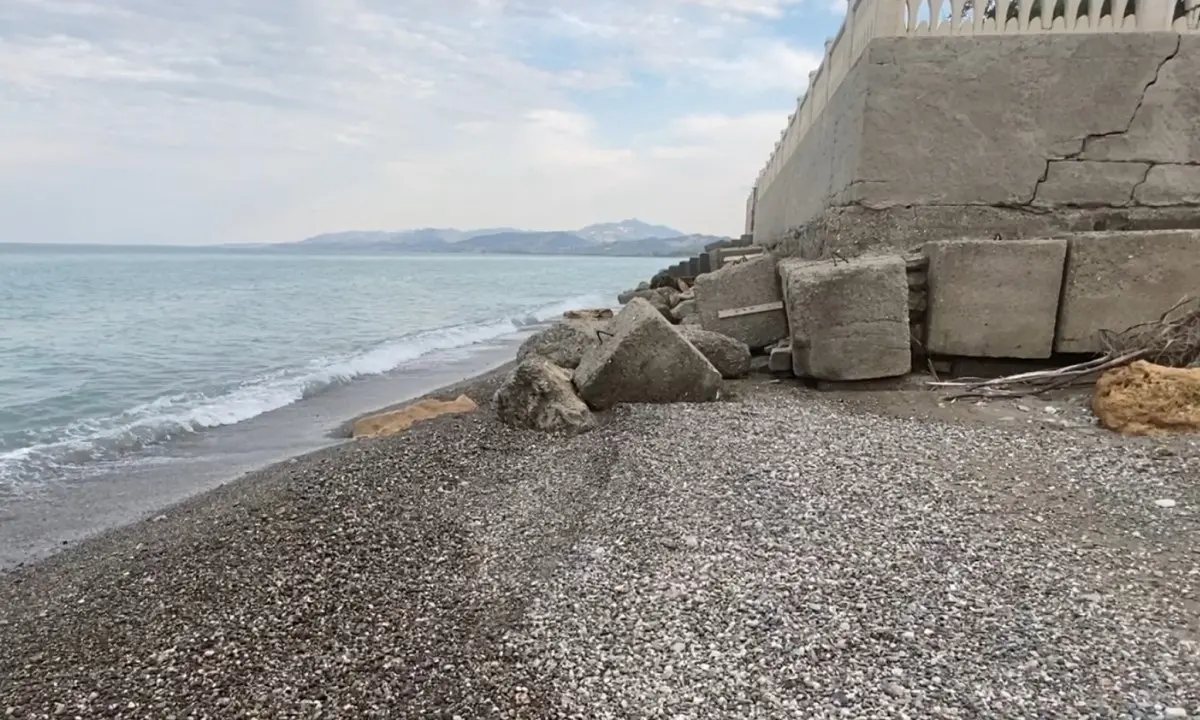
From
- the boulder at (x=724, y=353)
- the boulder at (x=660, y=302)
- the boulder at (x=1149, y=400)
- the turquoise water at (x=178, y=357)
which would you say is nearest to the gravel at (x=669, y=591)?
the boulder at (x=1149, y=400)

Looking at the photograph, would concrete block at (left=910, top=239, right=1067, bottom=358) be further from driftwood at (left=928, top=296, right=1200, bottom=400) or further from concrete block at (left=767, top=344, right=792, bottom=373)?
concrete block at (left=767, top=344, right=792, bottom=373)

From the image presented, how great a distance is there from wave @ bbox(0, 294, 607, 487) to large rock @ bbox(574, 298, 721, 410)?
17.3ft

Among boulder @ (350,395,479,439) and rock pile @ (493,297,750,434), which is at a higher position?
rock pile @ (493,297,750,434)

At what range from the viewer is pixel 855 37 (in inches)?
303

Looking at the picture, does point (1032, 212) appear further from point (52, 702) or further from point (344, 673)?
point (52, 702)

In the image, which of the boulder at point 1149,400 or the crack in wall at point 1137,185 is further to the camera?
the crack in wall at point 1137,185

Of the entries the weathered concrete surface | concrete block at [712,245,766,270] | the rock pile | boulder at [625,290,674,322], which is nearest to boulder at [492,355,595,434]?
the rock pile

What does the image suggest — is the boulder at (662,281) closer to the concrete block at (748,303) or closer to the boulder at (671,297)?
the boulder at (671,297)

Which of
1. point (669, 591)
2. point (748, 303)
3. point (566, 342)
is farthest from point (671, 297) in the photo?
point (669, 591)

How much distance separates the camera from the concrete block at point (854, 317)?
6359 millimetres

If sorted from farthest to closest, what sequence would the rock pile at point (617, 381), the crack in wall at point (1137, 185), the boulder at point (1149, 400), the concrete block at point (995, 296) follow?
the crack in wall at point (1137, 185), the concrete block at point (995, 296), the rock pile at point (617, 381), the boulder at point (1149, 400)

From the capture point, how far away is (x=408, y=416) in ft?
24.8

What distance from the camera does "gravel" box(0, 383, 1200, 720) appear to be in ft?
8.59

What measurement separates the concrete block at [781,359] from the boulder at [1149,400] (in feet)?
8.28
